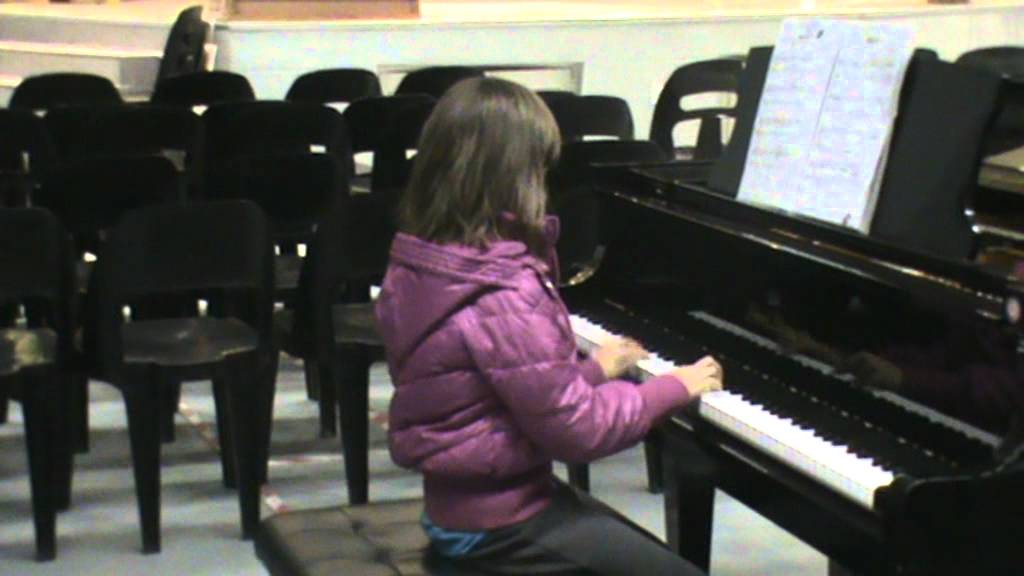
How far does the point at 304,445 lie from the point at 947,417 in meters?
2.98

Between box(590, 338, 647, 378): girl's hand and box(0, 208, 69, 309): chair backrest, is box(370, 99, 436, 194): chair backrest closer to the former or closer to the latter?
box(0, 208, 69, 309): chair backrest

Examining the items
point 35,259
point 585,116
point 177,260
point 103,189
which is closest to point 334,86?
point 585,116

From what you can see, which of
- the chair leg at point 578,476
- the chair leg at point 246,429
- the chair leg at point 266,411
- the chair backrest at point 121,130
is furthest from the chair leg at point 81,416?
the chair leg at point 578,476

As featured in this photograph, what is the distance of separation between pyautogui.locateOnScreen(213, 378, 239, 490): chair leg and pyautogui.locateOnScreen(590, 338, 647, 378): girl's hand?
1.92 metres

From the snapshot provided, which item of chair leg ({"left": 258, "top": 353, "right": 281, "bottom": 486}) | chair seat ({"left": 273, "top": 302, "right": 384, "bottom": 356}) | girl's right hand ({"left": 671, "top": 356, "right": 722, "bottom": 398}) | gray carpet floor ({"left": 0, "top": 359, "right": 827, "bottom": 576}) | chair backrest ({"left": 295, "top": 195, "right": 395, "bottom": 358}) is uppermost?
girl's right hand ({"left": 671, "top": 356, "right": 722, "bottom": 398})

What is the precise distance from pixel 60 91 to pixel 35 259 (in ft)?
10.2


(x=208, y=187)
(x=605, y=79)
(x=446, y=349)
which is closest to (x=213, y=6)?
(x=605, y=79)

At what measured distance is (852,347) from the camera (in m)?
2.89

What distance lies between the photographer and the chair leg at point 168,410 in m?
5.28

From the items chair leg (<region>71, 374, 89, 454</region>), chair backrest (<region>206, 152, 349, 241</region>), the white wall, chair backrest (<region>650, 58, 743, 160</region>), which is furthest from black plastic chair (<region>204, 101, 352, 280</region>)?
the white wall

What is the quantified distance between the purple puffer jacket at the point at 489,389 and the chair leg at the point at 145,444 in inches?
61.4

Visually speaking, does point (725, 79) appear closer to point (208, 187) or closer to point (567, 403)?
point (208, 187)

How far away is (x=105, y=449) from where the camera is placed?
520cm

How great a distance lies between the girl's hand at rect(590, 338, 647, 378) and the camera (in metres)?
3.18
